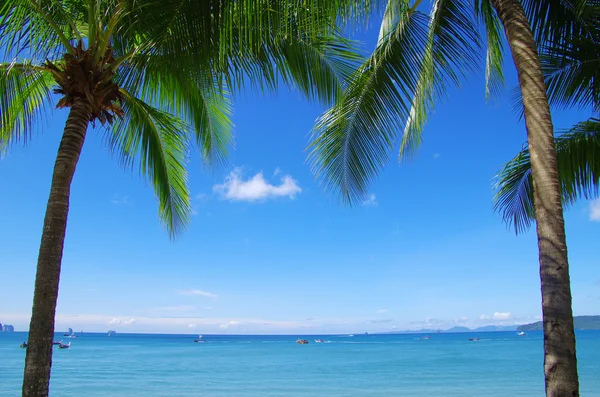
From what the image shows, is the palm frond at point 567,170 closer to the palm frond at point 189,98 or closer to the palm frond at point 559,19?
the palm frond at point 559,19

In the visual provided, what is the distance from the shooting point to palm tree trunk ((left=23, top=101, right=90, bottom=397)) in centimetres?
391

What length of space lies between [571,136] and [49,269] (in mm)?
6883

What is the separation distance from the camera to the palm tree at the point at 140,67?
13.4ft

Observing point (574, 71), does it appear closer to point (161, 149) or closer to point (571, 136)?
point (571, 136)

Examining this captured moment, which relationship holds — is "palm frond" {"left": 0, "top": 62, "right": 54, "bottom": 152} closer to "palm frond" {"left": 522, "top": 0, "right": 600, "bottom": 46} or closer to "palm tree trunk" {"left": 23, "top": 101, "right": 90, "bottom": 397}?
"palm tree trunk" {"left": 23, "top": 101, "right": 90, "bottom": 397}

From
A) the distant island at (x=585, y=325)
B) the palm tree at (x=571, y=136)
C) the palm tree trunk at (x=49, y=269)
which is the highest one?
the palm tree at (x=571, y=136)

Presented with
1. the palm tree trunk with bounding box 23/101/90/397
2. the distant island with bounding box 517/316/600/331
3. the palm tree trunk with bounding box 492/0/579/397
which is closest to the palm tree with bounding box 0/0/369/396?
the palm tree trunk with bounding box 23/101/90/397

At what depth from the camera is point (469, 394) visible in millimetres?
18391

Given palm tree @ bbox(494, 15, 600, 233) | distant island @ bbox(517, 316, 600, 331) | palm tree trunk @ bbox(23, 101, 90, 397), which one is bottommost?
distant island @ bbox(517, 316, 600, 331)

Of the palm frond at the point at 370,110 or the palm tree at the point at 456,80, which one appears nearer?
the palm tree at the point at 456,80

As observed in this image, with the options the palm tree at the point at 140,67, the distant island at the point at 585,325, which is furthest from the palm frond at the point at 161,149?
the distant island at the point at 585,325

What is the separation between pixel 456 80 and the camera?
5.71m

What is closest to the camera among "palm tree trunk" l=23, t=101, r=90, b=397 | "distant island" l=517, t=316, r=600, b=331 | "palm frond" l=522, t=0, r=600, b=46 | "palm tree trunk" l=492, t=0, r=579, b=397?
"palm tree trunk" l=492, t=0, r=579, b=397

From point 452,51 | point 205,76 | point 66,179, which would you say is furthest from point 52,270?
point 452,51
